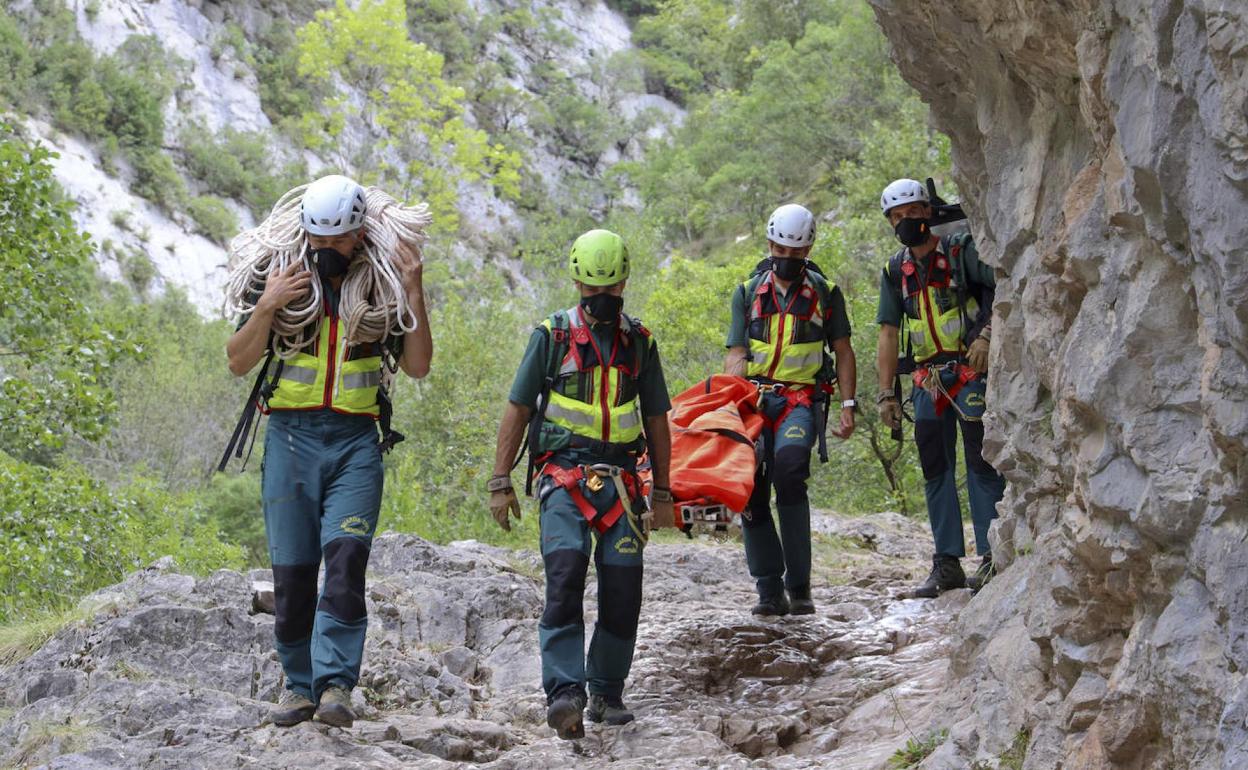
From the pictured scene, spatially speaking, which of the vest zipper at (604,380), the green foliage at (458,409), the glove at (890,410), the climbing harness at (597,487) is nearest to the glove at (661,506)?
the climbing harness at (597,487)

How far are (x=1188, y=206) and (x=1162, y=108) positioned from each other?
0.27 metres

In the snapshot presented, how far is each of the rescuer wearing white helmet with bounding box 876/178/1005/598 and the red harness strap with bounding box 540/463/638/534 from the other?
2.54m

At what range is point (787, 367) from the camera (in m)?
7.74

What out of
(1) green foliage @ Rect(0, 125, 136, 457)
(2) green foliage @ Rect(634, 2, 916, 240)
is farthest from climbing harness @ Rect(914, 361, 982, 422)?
(2) green foliage @ Rect(634, 2, 916, 240)

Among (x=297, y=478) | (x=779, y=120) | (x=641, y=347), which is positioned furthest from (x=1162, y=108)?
(x=779, y=120)

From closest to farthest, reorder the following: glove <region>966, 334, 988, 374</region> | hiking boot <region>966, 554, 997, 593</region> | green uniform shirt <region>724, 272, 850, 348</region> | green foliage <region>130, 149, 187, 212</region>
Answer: hiking boot <region>966, 554, 997, 593</region>
glove <region>966, 334, 988, 374</region>
green uniform shirt <region>724, 272, 850, 348</region>
green foliage <region>130, 149, 187, 212</region>

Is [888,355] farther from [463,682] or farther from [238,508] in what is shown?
[238,508]

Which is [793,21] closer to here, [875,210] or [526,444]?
[875,210]

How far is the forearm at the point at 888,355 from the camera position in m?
8.04

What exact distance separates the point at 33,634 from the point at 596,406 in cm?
344

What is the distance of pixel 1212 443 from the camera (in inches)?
125

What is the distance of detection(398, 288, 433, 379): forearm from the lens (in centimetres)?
595

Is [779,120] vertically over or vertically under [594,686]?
over

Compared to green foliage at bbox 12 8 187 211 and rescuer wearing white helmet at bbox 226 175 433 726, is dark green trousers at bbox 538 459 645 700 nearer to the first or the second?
rescuer wearing white helmet at bbox 226 175 433 726
